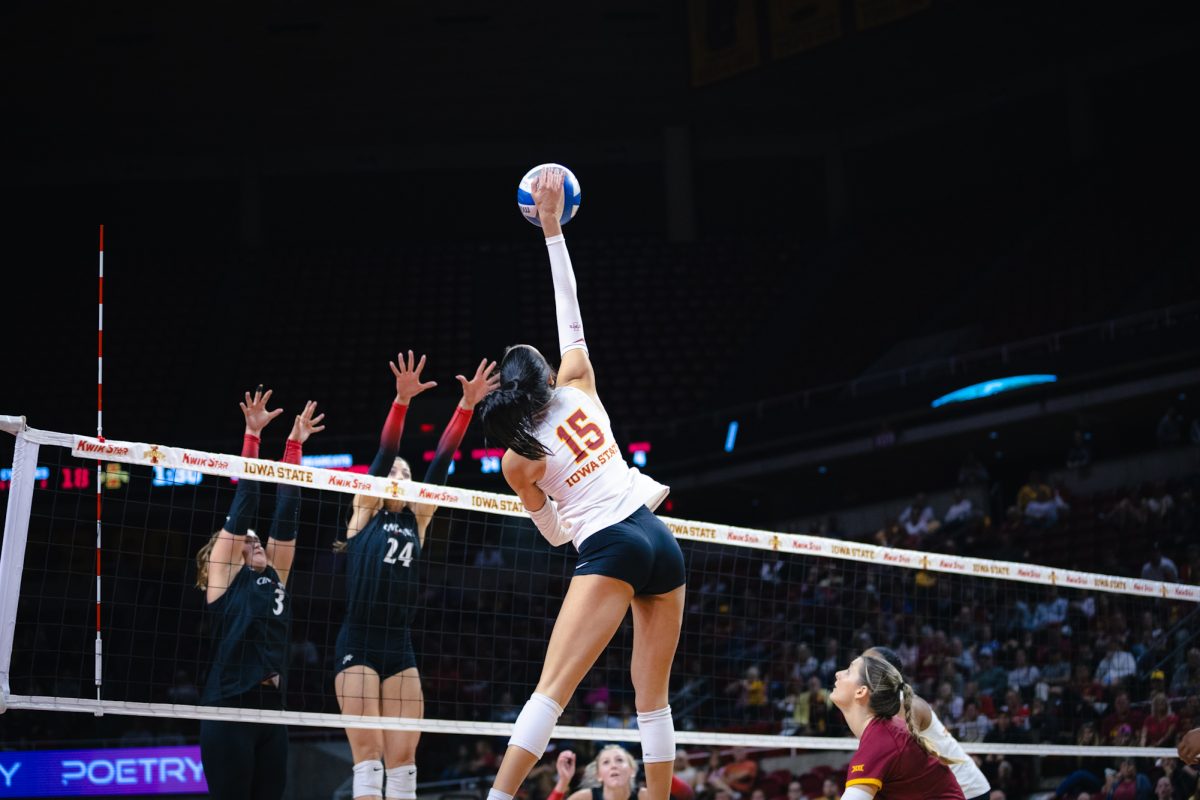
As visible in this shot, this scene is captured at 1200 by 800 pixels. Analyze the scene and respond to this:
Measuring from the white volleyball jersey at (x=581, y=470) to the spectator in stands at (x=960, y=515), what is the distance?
1658 centimetres

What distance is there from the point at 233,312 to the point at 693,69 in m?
11.4

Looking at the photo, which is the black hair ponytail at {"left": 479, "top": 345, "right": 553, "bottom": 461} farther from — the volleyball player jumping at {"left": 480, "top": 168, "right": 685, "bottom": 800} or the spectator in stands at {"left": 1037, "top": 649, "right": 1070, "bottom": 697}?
the spectator in stands at {"left": 1037, "top": 649, "right": 1070, "bottom": 697}

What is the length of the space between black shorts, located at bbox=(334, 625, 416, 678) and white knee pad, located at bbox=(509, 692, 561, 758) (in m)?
2.19

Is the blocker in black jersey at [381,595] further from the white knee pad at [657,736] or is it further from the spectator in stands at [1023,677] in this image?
the spectator in stands at [1023,677]

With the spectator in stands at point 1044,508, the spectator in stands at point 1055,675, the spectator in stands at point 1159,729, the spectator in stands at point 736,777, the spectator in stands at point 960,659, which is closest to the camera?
the spectator in stands at point 1159,729

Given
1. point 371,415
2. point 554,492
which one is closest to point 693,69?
point 371,415

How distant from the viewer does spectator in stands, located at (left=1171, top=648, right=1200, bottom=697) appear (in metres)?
11.8

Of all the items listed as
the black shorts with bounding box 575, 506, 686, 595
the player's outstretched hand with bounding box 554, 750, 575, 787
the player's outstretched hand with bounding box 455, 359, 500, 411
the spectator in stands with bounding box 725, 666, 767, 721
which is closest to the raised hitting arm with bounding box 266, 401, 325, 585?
the player's outstretched hand with bounding box 455, 359, 500, 411

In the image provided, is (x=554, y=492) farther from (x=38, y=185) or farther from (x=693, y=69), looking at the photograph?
(x=38, y=185)

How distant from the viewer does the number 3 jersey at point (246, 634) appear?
239 inches

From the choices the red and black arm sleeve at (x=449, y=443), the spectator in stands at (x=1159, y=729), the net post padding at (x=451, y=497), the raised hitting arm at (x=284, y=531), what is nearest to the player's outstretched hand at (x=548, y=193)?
the red and black arm sleeve at (x=449, y=443)

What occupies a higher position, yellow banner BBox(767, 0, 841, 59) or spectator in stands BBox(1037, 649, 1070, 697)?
yellow banner BBox(767, 0, 841, 59)

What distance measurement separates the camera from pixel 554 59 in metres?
26.2

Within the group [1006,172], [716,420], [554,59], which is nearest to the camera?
[716,420]
